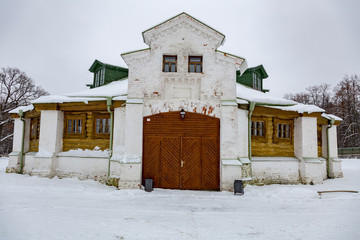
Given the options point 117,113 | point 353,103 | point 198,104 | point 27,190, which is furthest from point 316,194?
point 353,103

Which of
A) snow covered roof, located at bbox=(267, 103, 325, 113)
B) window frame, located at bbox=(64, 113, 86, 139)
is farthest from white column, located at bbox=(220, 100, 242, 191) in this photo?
window frame, located at bbox=(64, 113, 86, 139)

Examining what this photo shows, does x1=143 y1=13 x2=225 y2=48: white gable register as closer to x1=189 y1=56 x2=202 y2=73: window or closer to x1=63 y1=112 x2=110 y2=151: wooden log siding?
x1=189 y1=56 x2=202 y2=73: window

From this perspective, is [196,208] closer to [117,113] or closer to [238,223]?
[238,223]

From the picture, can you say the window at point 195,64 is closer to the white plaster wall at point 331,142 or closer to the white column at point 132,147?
the white column at point 132,147

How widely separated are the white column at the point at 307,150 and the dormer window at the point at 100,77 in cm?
1176

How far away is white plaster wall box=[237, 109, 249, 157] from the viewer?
10102mm

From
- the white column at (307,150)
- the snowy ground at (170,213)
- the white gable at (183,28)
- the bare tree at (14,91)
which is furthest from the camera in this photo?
the bare tree at (14,91)

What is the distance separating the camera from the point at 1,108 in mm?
28453

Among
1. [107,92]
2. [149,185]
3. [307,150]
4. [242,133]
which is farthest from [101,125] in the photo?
[307,150]

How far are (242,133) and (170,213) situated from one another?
5.31 meters

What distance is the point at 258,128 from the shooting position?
1137 centimetres

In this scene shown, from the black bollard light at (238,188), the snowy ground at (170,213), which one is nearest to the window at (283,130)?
the snowy ground at (170,213)

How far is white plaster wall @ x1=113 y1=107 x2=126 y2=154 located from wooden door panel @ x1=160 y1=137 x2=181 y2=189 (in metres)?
1.83

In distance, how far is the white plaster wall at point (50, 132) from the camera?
10906 mm
